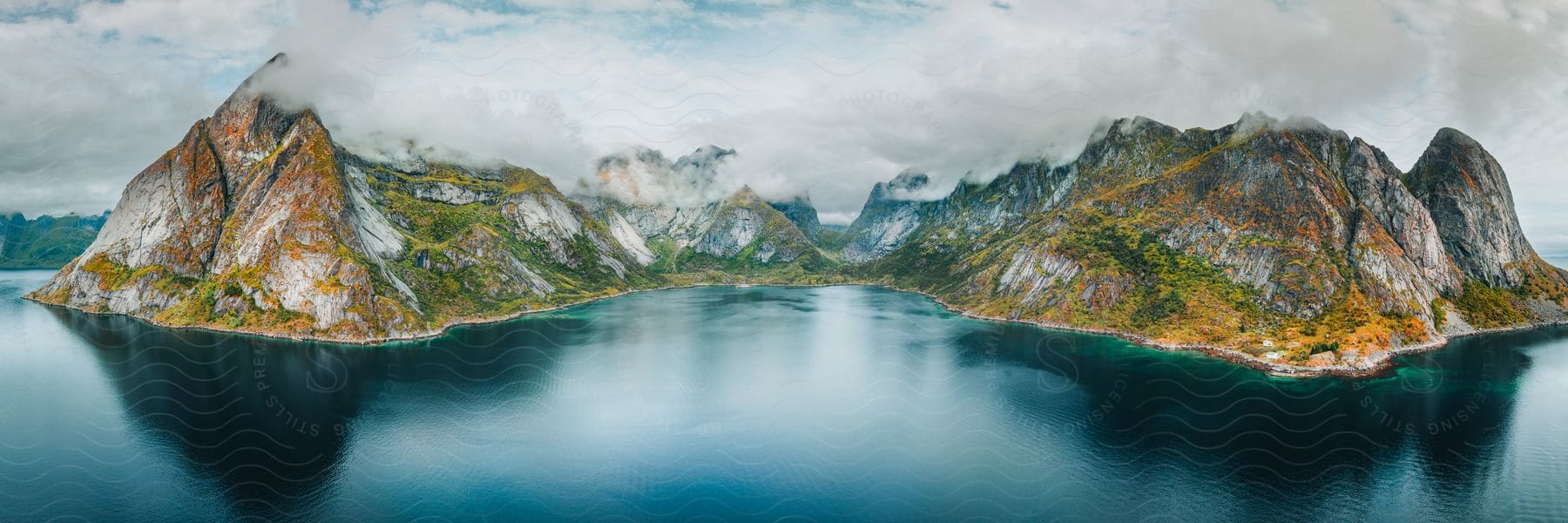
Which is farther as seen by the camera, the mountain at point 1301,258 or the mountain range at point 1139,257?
the mountain range at point 1139,257

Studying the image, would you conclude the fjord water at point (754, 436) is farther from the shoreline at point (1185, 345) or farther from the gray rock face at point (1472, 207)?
the gray rock face at point (1472, 207)

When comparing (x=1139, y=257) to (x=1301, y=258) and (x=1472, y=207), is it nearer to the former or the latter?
(x=1301, y=258)

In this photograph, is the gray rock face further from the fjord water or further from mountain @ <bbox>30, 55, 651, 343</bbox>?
mountain @ <bbox>30, 55, 651, 343</bbox>

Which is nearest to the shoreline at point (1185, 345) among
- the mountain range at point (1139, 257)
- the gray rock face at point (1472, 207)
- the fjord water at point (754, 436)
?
the mountain range at point (1139, 257)

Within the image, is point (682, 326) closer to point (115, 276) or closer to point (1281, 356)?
point (1281, 356)

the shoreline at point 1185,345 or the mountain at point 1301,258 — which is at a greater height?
the mountain at point 1301,258

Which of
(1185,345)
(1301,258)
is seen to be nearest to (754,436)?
(1185,345)
